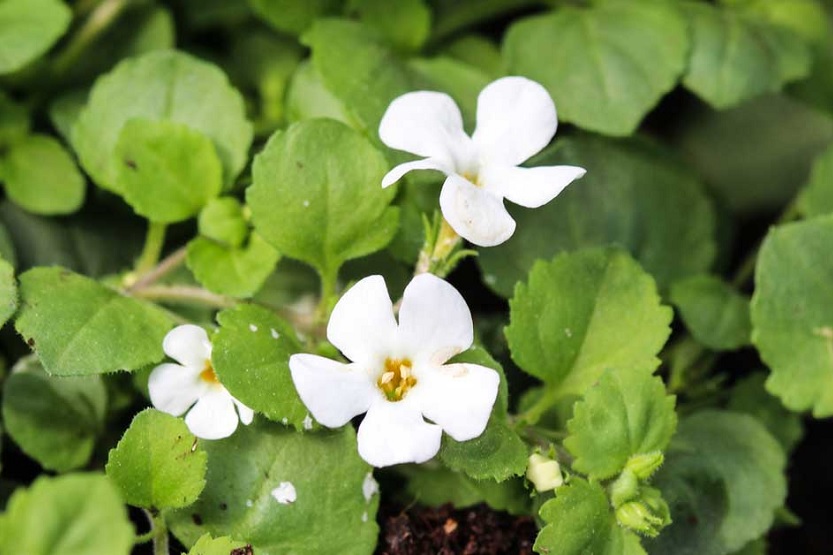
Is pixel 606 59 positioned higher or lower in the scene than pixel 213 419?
higher

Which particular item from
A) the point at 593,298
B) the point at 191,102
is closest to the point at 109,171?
the point at 191,102

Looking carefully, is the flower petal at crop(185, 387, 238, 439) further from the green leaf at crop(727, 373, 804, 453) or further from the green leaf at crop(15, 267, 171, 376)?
the green leaf at crop(727, 373, 804, 453)

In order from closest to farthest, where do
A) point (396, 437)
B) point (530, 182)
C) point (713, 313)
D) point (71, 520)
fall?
point (71, 520), point (396, 437), point (530, 182), point (713, 313)

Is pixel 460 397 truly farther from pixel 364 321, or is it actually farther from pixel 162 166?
pixel 162 166

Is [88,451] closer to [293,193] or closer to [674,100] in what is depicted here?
[293,193]

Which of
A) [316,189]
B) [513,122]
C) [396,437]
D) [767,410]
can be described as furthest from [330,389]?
[767,410]

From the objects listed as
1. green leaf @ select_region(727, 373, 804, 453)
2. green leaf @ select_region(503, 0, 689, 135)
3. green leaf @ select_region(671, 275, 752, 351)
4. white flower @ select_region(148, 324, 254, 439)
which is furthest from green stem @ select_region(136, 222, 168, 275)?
green leaf @ select_region(727, 373, 804, 453)
